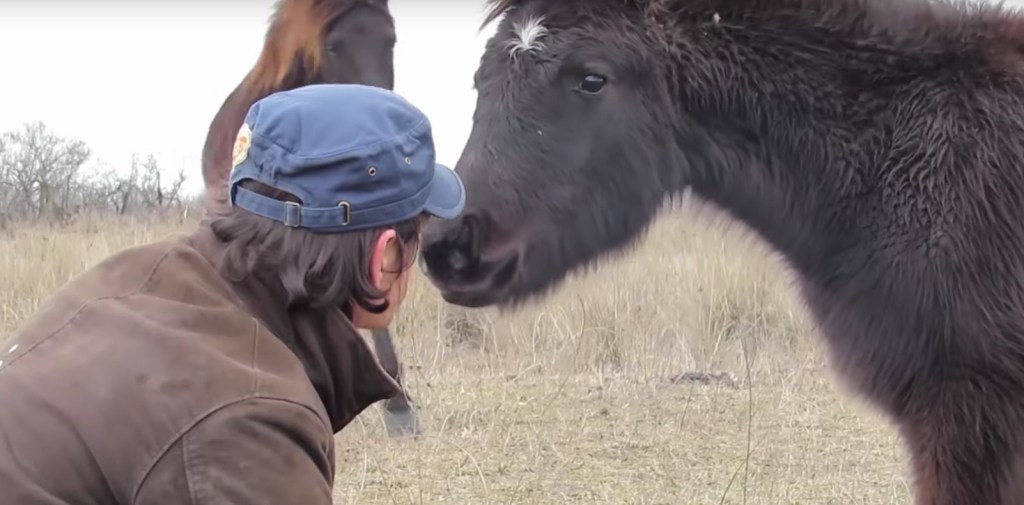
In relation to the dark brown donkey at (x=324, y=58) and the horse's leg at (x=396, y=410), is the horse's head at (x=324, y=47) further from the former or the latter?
the horse's leg at (x=396, y=410)

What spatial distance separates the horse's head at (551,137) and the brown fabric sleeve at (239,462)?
4.31 feet

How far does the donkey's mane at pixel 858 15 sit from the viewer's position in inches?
107

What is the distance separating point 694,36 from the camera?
2.88 m

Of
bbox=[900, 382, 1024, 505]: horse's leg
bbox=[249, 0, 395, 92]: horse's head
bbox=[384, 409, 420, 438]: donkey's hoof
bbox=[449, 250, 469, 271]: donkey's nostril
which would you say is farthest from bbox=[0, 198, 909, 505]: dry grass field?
bbox=[249, 0, 395, 92]: horse's head

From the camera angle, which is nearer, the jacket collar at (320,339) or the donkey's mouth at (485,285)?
the jacket collar at (320,339)

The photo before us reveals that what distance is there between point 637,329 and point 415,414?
7.10 feet

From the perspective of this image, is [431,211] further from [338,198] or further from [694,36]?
[694,36]

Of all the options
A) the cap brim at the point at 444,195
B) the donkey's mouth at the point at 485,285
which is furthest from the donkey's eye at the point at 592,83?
the cap brim at the point at 444,195

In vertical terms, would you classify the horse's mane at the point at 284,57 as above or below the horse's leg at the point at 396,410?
above

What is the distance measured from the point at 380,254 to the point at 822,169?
1.50m

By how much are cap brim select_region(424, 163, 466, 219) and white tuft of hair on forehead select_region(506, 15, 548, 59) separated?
1019mm

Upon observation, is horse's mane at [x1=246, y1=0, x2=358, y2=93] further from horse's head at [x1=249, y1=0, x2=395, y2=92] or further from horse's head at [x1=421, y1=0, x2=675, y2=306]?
horse's head at [x1=421, y1=0, x2=675, y2=306]

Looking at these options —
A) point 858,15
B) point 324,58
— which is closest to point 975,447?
point 858,15

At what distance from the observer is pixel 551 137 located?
2.83 meters
